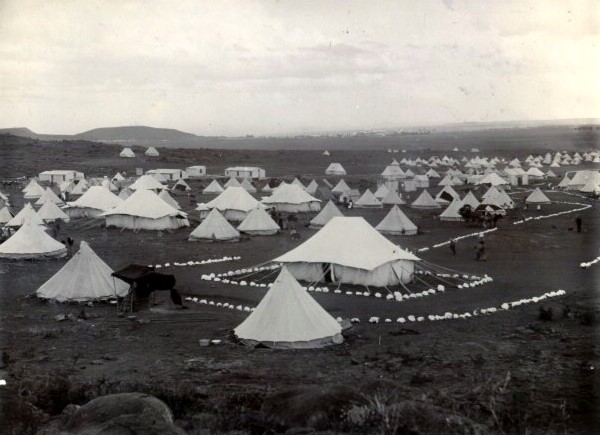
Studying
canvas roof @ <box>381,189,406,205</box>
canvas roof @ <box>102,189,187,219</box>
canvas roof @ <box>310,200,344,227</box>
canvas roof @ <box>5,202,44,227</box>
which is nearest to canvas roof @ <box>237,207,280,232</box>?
canvas roof @ <box>310,200,344,227</box>

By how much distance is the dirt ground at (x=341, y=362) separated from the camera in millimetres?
12539

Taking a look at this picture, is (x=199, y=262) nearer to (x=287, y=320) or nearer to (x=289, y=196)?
(x=287, y=320)

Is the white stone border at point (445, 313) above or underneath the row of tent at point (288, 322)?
underneath

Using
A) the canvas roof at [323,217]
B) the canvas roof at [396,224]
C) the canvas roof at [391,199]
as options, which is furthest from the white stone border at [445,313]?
the canvas roof at [391,199]

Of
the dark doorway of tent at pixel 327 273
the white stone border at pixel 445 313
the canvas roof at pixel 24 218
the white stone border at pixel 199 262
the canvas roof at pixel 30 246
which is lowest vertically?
the white stone border at pixel 445 313

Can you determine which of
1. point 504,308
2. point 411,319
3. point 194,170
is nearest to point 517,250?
point 504,308

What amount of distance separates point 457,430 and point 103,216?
38122mm

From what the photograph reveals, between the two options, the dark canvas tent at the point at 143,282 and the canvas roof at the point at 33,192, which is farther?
the canvas roof at the point at 33,192

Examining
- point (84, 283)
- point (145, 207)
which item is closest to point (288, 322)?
Result: point (84, 283)

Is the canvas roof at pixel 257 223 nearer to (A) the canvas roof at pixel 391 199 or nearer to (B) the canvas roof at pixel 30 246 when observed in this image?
(B) the canvas roof at pixel 30 246

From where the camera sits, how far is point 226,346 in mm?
18484

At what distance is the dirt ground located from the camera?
12539mm

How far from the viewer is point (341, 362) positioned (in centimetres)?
1706

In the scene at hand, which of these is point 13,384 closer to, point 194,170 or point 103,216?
point 103,216
